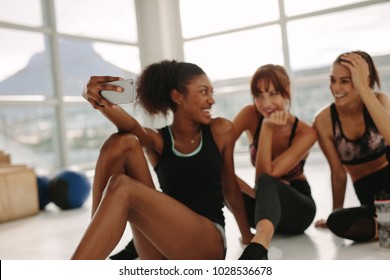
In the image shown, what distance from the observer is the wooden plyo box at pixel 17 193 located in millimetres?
2541

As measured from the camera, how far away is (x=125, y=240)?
174 cm

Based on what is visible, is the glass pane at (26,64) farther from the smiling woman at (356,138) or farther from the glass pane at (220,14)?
the smiling woman at (356,138)

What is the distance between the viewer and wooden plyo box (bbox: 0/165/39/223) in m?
2.54

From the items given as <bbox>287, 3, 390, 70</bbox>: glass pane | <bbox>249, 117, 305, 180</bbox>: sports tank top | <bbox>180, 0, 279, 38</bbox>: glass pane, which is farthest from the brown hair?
<bbox>287, 3, 390, 70</bbox>: glass pane

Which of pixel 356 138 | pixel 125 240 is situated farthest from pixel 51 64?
pixel 356 138

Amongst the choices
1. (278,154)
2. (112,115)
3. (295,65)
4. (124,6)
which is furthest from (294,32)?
(112,115)

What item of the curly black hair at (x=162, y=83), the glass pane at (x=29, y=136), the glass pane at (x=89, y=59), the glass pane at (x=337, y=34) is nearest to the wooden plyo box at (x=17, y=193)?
the glass pane at (x=29, y=136)

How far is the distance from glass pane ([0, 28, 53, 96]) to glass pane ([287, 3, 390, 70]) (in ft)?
6.87

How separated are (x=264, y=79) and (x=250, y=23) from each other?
1.91m
